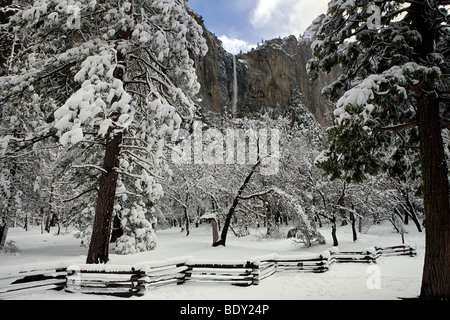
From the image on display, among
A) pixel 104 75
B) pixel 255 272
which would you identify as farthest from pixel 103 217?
pixel 255 272

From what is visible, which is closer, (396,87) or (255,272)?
(396,87)

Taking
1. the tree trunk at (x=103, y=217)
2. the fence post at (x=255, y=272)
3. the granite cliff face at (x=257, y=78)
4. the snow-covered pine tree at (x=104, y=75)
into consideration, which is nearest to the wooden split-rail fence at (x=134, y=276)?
the fence post at (x=255, y=272)

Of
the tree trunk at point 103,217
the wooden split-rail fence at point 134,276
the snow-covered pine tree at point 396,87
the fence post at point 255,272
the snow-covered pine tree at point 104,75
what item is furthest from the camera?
the fence post at point 255,272

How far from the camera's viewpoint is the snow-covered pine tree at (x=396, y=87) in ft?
19.4

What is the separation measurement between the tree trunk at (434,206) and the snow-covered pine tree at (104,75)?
661 centimetres

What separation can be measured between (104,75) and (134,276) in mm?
5514

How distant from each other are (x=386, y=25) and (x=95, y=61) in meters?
8.17

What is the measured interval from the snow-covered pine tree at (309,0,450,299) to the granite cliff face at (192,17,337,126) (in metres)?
69.2

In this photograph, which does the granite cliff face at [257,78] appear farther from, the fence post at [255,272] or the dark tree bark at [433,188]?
the dark tree bark at [433,188]

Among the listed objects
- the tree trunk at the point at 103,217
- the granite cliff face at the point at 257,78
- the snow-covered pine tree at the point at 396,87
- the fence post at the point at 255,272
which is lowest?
the fence post at the point at 255,272

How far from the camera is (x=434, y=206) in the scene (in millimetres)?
6359

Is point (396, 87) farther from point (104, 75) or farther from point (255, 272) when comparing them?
point (104, 75)

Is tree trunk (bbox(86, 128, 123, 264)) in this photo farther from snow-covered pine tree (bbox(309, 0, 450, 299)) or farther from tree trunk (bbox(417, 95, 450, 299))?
tree trunk (bbox(417, 95, 450, 299))
